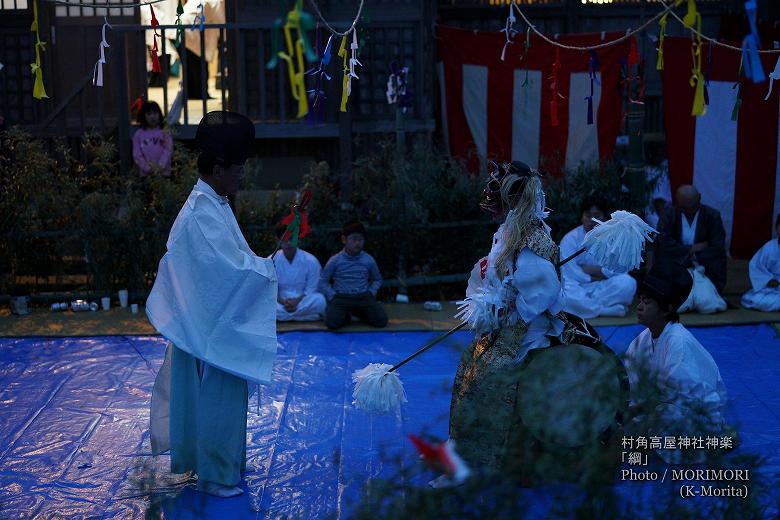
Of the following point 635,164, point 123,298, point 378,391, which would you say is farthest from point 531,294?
point 123,298

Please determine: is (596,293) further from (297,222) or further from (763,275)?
(297,222)

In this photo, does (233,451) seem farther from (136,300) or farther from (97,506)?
(136,300)

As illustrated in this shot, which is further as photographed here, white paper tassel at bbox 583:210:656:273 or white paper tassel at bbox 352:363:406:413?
white paper tassel at bbox 352:363:406:413

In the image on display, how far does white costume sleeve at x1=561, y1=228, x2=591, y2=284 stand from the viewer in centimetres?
771

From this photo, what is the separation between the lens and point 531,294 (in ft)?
14.5

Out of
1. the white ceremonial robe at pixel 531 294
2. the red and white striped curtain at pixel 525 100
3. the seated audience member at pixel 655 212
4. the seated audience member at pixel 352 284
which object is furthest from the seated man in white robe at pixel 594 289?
the white ceremonial robe at pixel 531 294

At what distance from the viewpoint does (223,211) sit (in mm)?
4496

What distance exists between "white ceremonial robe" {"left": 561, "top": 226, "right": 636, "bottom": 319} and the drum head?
478cm

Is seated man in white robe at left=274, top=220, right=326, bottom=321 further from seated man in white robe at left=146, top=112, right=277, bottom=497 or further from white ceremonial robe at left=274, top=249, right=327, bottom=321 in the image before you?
seated man in white robe at left=146, top=112, right=277, bottom=497

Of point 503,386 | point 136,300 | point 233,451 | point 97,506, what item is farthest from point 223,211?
point 136,300

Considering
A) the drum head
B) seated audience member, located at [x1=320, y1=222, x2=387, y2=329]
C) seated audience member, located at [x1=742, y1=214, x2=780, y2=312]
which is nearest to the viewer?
the drum head

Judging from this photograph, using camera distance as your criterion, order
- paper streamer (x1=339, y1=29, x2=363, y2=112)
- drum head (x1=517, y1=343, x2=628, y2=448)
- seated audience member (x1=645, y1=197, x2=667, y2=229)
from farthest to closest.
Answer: seated audience member (x1=645, y1=197, x2=667, y2=229) < paper streamer (x1=339, y1=29, x2=363, y2=112) < drum head (x1=517, y1=343, x2=628, y2=448)

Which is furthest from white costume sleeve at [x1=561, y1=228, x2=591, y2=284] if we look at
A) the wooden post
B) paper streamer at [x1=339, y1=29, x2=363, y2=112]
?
paper streamer at [x1=339, y1=29, x2=363, y2=112]

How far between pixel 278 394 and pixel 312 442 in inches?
32.0
